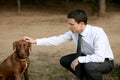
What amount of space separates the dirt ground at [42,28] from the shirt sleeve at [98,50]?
84.6 inches

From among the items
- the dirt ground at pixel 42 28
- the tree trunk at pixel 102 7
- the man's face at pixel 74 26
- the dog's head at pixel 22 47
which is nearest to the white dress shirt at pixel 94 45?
the man's face at pixel 74 26

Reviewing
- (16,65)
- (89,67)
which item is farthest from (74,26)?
(16,65)

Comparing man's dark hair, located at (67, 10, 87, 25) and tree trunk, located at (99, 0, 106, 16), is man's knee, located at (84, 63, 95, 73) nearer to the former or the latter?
man's dark hair, located at (67, 10, 87, 25)

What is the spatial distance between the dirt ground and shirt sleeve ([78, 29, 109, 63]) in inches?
84.6

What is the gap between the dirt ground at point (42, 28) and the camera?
8198 mm

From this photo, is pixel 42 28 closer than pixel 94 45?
No

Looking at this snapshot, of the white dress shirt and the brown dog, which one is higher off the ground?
the white dress shirt

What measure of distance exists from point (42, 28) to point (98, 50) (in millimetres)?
6074

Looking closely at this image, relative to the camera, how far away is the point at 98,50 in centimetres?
490

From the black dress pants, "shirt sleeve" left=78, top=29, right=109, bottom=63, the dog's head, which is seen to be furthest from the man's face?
the dog's head

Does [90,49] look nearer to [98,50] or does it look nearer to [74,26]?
[98,50]

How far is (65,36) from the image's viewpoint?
5.48m

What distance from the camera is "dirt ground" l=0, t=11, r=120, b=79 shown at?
323 inches

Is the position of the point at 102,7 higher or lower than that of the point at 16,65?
higher
